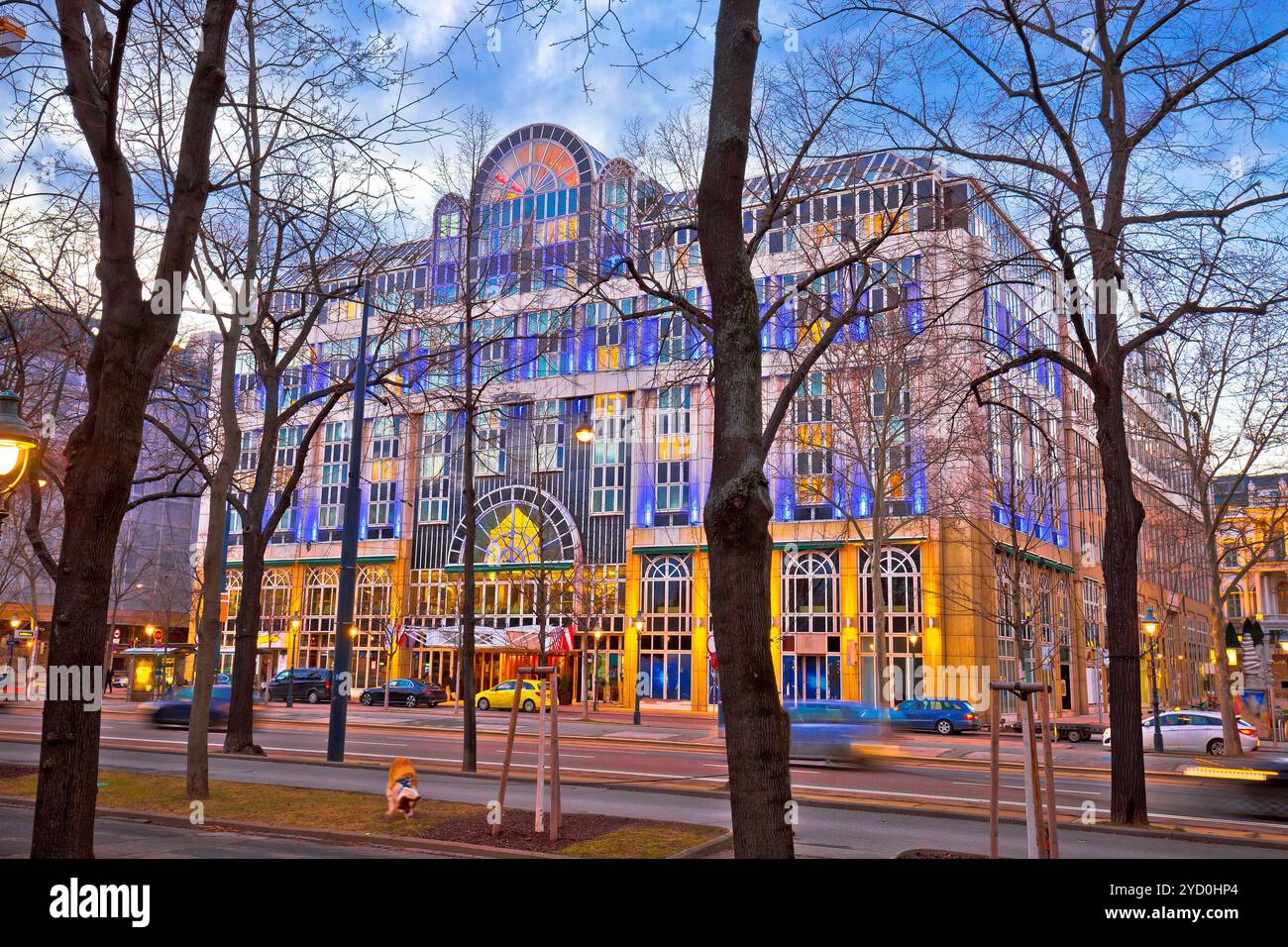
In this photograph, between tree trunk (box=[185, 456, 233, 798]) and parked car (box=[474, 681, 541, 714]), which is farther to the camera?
parked car (box=[474, 681, 541, 714])

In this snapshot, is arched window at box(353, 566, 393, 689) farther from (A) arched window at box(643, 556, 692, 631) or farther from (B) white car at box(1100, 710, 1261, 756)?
(B) white car at box(1100, 710, 1261, 756)

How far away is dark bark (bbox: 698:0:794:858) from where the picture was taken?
6094 mm

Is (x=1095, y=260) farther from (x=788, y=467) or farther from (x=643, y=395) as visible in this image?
(x=643, y=395)

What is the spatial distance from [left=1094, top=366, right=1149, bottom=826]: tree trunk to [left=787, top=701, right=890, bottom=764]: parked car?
8825 mm

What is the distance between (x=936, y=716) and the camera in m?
38.2

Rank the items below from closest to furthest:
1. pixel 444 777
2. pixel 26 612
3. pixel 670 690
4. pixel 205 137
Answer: pixel 205 137 → pixel 444 777 → pixel 670 690 → pixel 26 612

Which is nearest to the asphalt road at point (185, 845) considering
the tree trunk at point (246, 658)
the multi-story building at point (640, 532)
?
the tree trunk at point (246, 658)

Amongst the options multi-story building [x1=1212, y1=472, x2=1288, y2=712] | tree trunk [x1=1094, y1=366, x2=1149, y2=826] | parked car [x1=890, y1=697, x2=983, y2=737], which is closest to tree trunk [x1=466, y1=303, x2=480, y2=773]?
tree trunk [x1=1094, y1=366, x2=1149, y2=826]

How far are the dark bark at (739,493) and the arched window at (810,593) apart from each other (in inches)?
1730

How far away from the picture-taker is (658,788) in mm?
16609

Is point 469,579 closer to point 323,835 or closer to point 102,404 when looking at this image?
point 323,835

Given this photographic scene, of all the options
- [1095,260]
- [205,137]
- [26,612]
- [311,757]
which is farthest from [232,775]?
[26,612]

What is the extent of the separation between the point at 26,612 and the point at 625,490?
48.0 m

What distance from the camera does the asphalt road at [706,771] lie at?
52.2 feet
